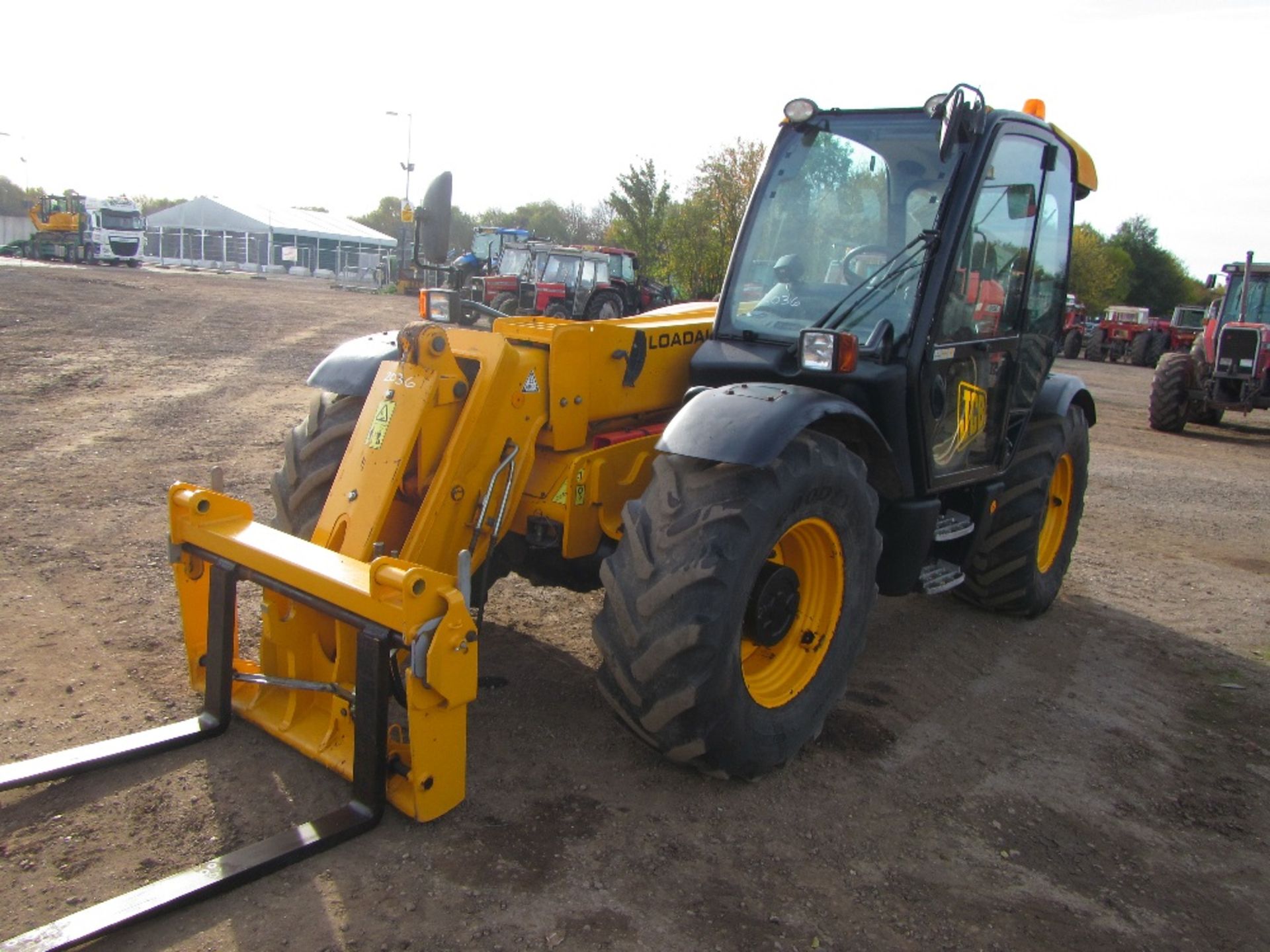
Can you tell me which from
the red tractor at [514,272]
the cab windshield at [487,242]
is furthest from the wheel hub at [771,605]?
the cab windshield at [487,242]

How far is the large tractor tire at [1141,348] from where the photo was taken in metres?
31.5

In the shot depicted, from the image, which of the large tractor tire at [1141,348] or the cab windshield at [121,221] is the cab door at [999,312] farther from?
the cab windshield at [121,221]

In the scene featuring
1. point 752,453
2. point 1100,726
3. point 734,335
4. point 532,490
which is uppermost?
point 734,335

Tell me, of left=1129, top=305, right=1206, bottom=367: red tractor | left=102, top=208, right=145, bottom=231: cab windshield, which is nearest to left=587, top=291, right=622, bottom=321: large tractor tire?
left=1129, top=305, right=1206, bottom=367: red tractor

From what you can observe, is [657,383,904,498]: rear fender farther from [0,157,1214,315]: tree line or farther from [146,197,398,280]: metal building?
[146,197,398,280]: metal building

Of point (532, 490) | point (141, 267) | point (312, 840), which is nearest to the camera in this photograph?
point (312, 840)

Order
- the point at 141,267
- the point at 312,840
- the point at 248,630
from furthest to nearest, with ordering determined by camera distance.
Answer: the point at 141,267 < the point at 248,630 < the point at 312,840

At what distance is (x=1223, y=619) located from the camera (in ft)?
19.8

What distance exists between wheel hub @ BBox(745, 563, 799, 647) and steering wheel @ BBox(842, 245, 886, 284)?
52.4 inches

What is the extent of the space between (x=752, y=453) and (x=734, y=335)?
4.15ft

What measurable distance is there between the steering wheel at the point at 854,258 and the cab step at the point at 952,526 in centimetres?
119

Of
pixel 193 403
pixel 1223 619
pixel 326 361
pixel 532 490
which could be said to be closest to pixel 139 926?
pixel 532 490

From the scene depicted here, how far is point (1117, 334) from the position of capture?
32.8 metres

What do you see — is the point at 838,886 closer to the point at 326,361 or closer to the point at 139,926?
the point at 139,926
